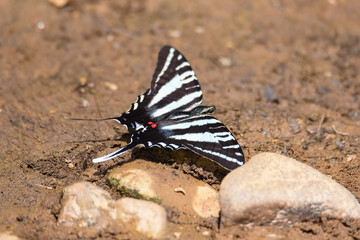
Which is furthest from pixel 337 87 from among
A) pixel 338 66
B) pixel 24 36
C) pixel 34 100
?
pixel 24 36

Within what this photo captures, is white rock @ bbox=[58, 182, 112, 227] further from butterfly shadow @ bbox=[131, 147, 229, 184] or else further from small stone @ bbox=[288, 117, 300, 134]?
small stone @ bbox=[288, 117, 300, 134]

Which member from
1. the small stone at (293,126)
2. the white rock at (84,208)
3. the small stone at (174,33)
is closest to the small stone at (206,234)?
the white rock at (84,208)

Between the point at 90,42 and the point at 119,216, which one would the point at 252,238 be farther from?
the point at 90,42

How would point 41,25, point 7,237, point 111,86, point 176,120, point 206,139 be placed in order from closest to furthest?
1. point 7,237
2. point 206,139
3. point 176,120
4. point 111,86
5. point 41,25

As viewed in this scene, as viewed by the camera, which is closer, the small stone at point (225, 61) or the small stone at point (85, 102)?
the small stone at point (85, 102)

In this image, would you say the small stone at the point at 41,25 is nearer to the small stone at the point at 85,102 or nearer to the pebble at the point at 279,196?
the small stone at the point at 85,102

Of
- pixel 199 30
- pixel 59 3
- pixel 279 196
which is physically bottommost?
pixel 279 196

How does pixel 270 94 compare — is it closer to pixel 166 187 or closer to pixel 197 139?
pixel 197 139

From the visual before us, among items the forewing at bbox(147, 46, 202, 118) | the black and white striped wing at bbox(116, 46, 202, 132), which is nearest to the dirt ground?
the black and white striped wing at bbox(116, 46, 202, 132)

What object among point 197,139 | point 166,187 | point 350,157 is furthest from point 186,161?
point 350,157
